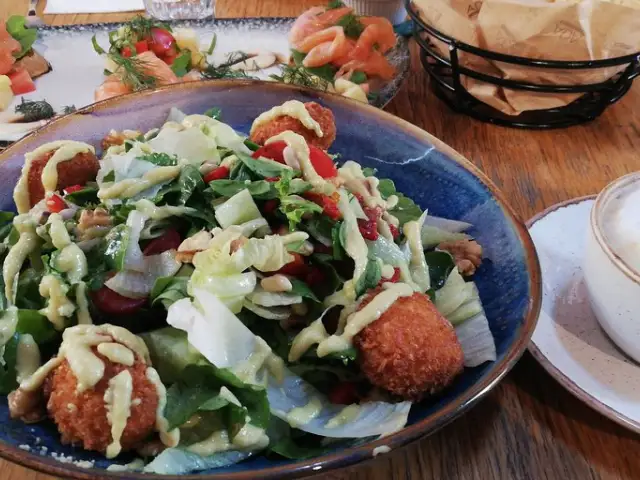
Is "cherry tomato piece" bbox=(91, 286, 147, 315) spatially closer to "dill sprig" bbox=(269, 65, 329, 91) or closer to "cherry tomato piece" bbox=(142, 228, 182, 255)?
"cherry tomato piece" bbox=(142, 228, 182, 255)

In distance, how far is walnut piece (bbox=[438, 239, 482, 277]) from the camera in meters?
1.27

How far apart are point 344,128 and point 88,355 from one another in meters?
0.95

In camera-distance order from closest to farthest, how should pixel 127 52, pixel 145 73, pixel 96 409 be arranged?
pixel 96 409 < pixel 145 73 < pixel 127 52

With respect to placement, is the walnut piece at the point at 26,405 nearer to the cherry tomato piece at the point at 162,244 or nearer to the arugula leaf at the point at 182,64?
the cherry tomato piece at the point at 162,244

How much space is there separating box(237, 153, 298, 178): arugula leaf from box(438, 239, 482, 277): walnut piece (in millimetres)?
383

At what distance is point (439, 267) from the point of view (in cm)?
131

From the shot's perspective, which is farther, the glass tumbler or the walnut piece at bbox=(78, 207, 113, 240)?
the glass tumbler

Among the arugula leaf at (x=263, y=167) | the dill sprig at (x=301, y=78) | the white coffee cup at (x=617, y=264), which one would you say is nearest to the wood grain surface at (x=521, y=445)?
the white coffee cup at (x=617, y=264)

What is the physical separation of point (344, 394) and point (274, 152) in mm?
562

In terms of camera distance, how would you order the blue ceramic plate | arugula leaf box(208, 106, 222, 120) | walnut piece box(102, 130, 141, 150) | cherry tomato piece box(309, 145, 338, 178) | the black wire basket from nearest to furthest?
the blue ceramic plate < cherry tomato piece box(309, 145, 338, 178) < walnut piece box(102, 130, 141, 150) < arugula leaf box(208, 106, 222, 120) < the black wire basket

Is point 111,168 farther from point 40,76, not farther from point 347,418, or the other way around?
point 40,76

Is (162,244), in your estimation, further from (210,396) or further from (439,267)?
(439,267)

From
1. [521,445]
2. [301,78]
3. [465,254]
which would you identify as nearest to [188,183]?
[465,254]

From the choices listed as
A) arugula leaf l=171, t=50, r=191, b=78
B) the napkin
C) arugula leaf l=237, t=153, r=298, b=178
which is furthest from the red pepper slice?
arugula leaf l=237, t=153, r=298, b=178
